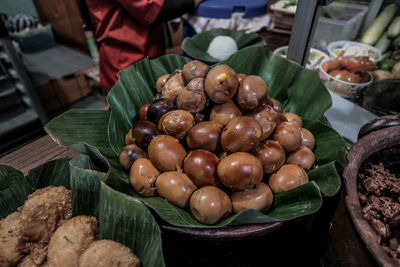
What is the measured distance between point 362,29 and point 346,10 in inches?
10.7

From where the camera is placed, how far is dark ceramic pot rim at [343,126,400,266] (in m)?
0.67

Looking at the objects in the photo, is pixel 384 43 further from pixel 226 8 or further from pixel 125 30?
pixel 125 30

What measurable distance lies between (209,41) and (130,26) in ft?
2.41

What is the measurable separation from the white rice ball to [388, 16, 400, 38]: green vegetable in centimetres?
113

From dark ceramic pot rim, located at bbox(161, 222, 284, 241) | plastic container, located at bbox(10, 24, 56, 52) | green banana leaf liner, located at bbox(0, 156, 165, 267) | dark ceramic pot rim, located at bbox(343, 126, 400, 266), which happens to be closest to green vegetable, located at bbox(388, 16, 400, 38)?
dark ceramic pot rim, located at bbox(343, 126, 400, 266)

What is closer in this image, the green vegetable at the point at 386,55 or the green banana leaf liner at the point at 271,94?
the green banana leaf liner at the point at 271,94

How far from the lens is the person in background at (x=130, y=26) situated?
2.13m

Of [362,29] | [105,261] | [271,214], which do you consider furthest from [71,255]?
[362,29]

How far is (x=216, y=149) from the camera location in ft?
3.19

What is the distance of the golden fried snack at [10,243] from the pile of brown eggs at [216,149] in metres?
0.39

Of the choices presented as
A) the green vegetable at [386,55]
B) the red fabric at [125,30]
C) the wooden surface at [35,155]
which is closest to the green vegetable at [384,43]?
the green vegetable at [386,55]

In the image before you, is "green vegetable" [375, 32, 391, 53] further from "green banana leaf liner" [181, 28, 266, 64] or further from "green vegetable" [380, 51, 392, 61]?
"green banana leaf liner" [181, 28, 266, 64]

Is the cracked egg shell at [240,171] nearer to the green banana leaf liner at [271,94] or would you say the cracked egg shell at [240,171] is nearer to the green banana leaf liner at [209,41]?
the green banana leaf liner at [271,94]

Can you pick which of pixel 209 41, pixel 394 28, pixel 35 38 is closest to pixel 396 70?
pixel 394 28
